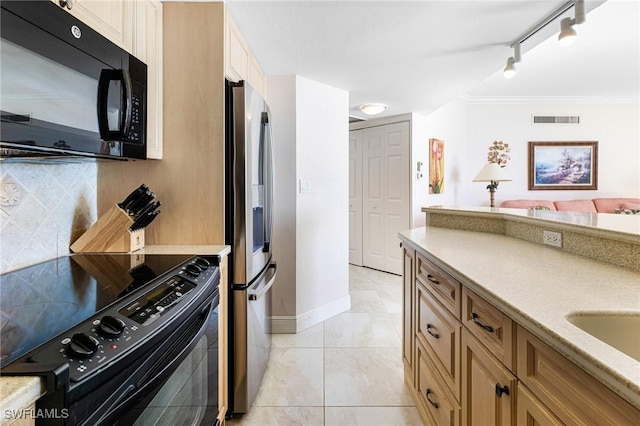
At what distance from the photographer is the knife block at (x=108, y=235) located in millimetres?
1436

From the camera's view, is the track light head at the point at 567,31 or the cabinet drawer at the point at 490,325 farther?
the track light head at the point at 567,31

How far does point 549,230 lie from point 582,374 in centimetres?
119

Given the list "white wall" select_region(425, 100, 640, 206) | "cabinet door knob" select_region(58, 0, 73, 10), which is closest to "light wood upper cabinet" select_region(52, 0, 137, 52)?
"cabinet door knob" select_region(58, 0, 73, 10)

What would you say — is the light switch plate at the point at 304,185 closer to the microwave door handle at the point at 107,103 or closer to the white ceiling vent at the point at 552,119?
the microwave door handle at the point at 107,103

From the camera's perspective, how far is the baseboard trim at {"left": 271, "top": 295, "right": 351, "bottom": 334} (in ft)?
8.73

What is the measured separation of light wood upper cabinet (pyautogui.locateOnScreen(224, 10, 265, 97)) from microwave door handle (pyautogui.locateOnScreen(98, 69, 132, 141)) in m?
0.62

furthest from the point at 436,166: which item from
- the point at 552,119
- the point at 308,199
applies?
the point at 308,199

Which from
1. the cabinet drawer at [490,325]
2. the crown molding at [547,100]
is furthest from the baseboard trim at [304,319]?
the crown molding at [547,100]

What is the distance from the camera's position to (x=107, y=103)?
114 centimetres

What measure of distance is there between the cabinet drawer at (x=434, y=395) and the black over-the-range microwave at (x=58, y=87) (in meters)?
1.67

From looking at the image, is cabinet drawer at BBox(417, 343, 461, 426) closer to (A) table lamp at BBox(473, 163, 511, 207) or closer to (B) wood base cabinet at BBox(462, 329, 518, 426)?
(B) wood base cabinet at BBox(462, 329, 518, 426)

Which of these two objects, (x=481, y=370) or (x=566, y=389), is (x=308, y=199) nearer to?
(x=481, y=370)

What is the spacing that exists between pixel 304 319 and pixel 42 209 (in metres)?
2.01

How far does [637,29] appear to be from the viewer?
9.39 feet
